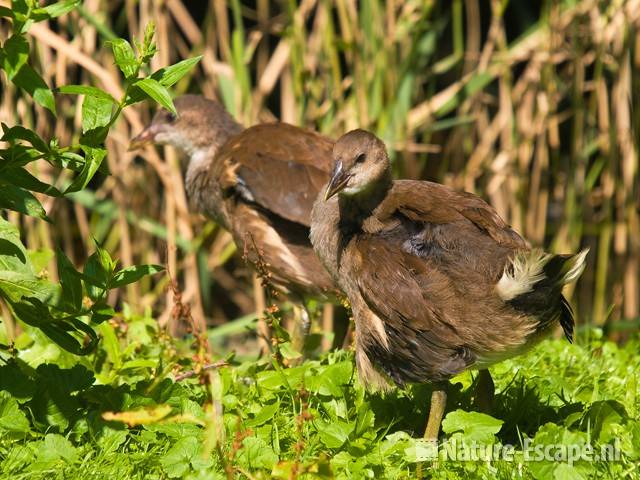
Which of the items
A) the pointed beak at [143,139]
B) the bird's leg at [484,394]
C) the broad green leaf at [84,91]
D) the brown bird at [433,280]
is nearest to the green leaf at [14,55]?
the broad green leaf at [84,91]

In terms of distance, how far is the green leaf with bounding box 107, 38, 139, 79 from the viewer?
287cm

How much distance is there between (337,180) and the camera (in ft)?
12.6

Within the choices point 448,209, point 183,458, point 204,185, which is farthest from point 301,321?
point 183,458

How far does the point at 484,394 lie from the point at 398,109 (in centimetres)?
265

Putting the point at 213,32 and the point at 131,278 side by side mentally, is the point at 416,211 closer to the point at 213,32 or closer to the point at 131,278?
the point at 131,278

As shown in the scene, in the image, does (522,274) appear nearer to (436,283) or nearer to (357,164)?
(436,283)

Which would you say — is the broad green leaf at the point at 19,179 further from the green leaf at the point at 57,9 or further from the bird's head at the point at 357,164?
the bird's head at the point at 357,164

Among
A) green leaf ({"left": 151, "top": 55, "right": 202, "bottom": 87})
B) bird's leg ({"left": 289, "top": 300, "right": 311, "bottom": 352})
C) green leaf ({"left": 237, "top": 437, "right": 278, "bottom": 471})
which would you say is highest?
green leaf ({"left": 151, "top": 55, "right": 202, "bottom": 87})

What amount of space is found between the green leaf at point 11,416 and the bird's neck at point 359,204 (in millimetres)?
1427

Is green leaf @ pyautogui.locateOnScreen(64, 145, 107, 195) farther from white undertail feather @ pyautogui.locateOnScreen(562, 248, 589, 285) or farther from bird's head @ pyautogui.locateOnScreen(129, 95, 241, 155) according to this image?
bird's head @ pyautogui.locateOnScreen(129, 95, 241, 155)

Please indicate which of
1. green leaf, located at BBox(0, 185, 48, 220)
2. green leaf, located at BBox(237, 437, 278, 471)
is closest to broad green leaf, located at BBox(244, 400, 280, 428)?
A: green leaf, located at BBox(237, 437, 278, 471)

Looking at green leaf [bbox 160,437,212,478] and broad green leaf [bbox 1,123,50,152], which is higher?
broad green leaf [bbox 1,123,50,152]

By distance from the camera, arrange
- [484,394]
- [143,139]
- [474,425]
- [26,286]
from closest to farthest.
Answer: [26,286] → [474,425] → [484,394] → [143,139]

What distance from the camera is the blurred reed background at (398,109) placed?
5777 millimetres
